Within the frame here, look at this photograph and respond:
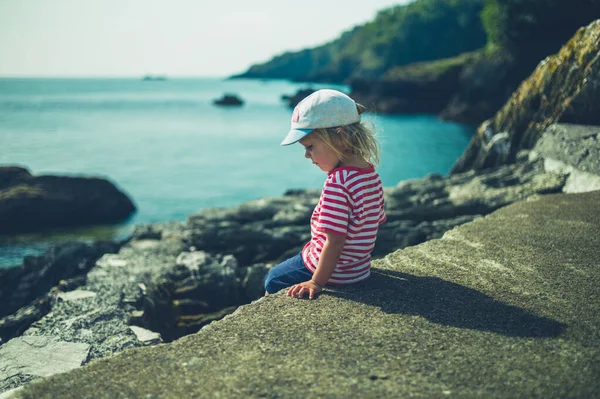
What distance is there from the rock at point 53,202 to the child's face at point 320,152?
12944 mm

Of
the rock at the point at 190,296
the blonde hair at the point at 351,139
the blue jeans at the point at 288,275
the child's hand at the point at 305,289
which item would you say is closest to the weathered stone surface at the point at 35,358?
the rock at the point at 190,296

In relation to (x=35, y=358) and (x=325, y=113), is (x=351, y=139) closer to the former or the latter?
(x=325, y=113)

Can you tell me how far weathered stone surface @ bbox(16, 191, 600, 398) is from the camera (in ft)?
8.25

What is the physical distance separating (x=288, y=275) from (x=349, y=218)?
0.69 metres

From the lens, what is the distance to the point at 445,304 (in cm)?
344

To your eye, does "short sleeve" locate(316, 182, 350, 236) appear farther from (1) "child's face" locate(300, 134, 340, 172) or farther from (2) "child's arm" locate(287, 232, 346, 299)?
(1) "child's face" locate(300, 134, 340, 172)

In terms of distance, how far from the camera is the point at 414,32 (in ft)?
284

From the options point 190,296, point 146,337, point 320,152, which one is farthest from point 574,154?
point 146,337

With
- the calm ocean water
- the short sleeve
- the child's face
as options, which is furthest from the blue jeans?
the calm ocean water

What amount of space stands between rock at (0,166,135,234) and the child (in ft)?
42.2

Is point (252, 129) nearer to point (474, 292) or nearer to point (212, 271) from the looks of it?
point (212, 271)

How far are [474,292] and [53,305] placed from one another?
487 centimetres

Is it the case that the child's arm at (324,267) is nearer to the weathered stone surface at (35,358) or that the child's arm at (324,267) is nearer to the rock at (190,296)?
the weathered stone surface at (35,358)

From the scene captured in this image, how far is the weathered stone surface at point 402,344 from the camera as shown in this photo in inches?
99.0
